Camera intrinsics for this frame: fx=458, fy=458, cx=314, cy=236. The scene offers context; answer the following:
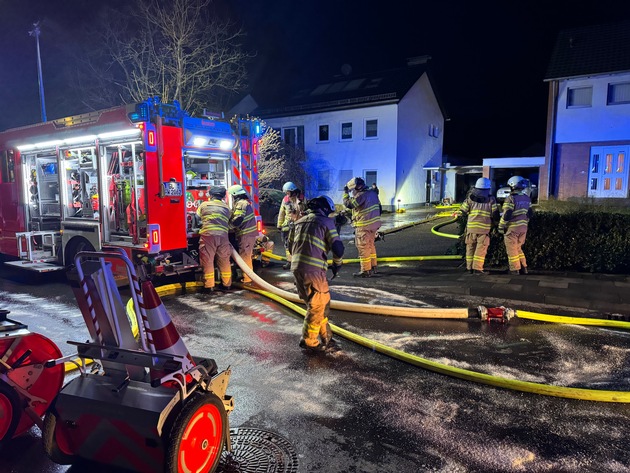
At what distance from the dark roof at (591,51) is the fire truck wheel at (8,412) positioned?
20.1 meters

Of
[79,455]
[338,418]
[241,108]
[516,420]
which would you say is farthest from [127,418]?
[241,108]

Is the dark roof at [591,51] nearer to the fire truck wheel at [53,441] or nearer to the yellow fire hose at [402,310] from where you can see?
the yellow fire hose at [402,310]

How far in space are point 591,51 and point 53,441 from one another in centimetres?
2166

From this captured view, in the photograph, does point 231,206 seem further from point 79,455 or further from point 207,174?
point 79,455

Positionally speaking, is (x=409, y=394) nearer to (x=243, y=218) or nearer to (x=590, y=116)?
(x=243, y=218)

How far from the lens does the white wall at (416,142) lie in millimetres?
25141

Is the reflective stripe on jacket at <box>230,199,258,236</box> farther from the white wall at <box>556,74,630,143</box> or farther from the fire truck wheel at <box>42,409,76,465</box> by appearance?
the white wall at <box>556,74,630,143</box>

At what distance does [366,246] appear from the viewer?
8242 mm

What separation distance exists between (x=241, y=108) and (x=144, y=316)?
2969 centimetres

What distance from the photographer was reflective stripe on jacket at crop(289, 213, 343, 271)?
4.70 m

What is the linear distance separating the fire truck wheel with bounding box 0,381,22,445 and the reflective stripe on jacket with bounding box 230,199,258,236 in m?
4.83

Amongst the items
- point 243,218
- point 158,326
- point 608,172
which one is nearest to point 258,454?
point 158,326

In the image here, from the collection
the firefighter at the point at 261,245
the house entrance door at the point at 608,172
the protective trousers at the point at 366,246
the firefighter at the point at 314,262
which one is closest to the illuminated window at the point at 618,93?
the house entrance door at the point at 608,172

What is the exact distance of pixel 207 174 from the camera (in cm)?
835
